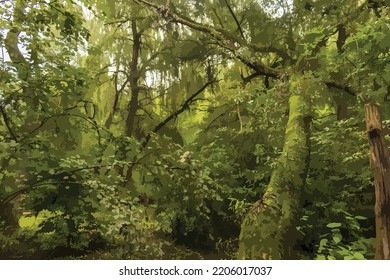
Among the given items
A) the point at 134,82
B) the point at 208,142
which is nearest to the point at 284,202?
the point at 208,142

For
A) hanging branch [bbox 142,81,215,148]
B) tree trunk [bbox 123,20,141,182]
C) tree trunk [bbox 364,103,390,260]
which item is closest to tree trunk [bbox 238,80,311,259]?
tree trunk [bbox 364,103,390,260]

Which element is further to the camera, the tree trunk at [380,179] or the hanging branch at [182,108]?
the hanging branch at [182,108]

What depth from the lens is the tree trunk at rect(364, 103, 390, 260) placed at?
356 centimetres

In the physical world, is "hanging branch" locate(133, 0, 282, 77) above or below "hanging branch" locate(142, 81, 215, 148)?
above

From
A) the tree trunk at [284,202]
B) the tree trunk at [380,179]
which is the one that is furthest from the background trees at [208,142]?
the tree trunk at [380,179]

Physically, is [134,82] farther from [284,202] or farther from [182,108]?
[284,202]

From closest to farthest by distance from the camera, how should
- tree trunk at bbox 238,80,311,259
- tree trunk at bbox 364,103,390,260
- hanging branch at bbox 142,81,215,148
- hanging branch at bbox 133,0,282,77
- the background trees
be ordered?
1. tree trunk at bbox 364,103,390,260
2. tree trunk at bbox 238,80,311,259
3. the background trees
4. hanging branch at bbox 133,0,282,77
5. hanging branch at bbox 142,81,215,148

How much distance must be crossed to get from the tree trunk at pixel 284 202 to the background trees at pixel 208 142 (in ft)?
0.06

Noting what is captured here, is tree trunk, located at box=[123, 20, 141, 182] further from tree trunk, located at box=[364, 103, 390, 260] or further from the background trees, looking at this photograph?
tree trunk, located at box=[364, 103, 390, 260]

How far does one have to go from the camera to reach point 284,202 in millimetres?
4348

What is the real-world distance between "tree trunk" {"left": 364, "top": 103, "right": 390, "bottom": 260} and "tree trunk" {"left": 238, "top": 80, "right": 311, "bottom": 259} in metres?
1.03

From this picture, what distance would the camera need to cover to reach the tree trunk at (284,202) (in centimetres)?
408

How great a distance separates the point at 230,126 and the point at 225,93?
0.82m

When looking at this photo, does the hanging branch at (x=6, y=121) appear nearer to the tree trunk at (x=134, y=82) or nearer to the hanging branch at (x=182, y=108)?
the tree trunk at (x=134, y=82)
